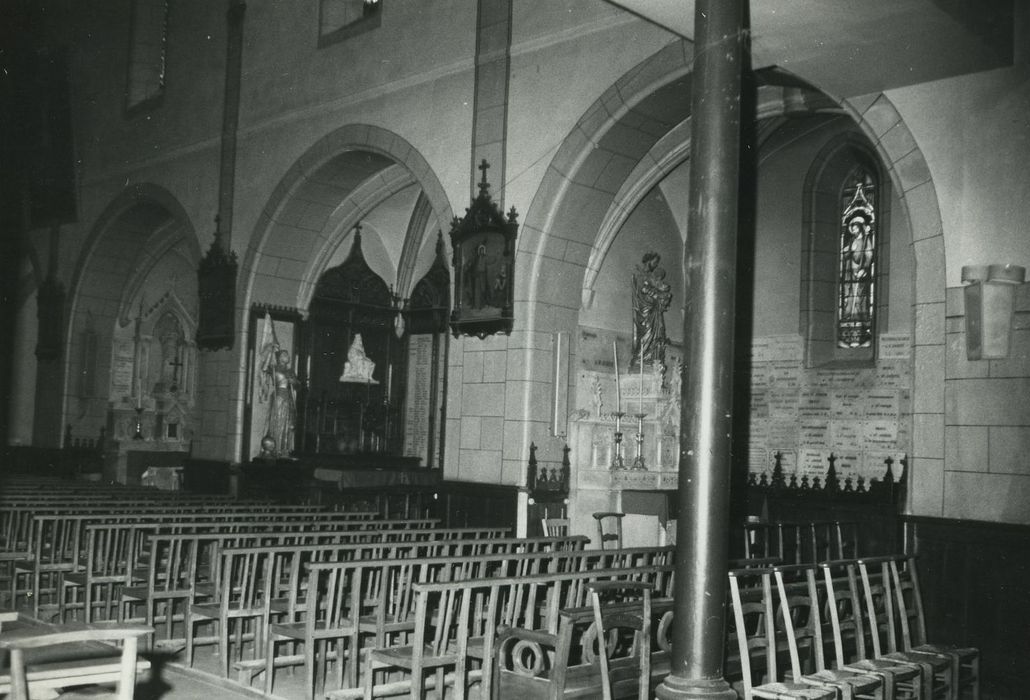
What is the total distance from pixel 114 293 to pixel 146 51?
412cm

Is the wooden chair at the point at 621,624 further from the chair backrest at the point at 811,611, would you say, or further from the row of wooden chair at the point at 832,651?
the chair backrest at the point at 811,611

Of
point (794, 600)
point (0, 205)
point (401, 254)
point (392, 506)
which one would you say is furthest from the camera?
point (401, 254)

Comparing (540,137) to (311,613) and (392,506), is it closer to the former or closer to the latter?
(392,506)

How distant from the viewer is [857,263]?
1193cm

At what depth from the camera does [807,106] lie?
980 cm

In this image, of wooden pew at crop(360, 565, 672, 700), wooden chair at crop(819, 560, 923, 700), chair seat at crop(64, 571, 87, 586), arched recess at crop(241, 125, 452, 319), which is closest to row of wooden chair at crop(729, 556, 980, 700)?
wooden chair at crop(819, 560, 923, 700)

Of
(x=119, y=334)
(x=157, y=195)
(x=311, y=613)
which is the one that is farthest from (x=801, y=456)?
(x=119, y=334)

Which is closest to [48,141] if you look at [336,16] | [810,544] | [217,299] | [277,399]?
[217,299]

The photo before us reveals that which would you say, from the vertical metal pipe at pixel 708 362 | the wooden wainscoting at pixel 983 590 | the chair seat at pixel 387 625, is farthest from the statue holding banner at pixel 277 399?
the vertical metal pipe at pixel 708 362

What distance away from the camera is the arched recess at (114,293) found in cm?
1694

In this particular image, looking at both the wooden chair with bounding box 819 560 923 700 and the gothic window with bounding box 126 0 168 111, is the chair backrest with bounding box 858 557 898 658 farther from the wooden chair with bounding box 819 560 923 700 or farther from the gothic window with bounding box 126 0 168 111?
the gothic window with bounding box 126 0 168 111

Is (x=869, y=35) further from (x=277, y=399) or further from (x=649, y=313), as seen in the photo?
(x=277, y=399)

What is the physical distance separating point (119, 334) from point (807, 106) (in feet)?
42.8

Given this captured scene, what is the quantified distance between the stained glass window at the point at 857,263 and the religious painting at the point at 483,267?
4.29m
